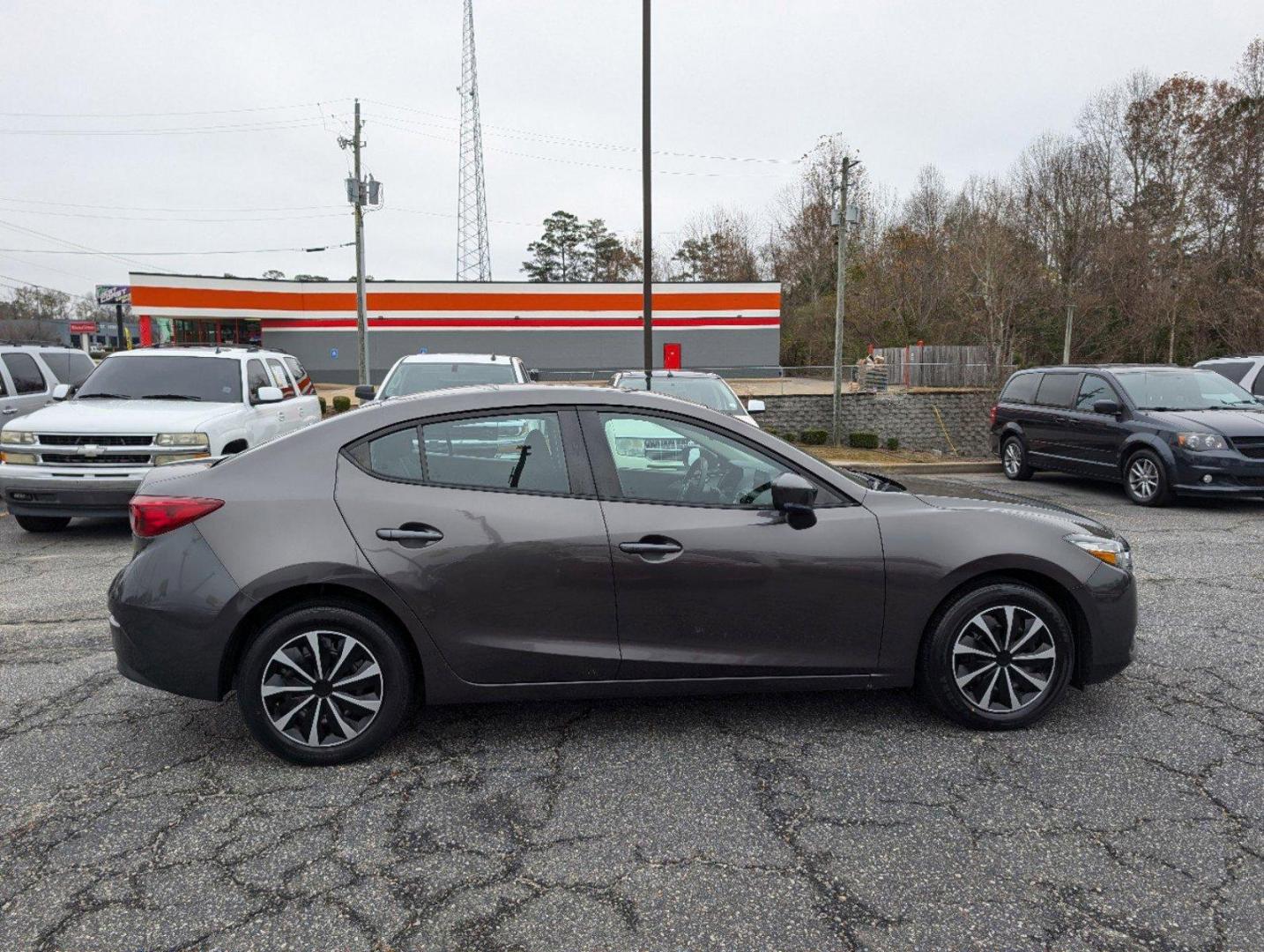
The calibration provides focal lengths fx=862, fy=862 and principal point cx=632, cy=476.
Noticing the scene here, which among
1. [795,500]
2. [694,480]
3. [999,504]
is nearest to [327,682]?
[694,480]

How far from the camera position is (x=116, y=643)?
355 cm

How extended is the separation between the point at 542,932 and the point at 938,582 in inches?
83.9

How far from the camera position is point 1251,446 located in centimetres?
987

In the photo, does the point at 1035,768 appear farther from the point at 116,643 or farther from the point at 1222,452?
the point at 1222,452

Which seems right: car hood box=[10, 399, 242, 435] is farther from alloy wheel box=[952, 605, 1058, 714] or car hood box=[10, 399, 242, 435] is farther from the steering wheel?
alloy wheel box=[952, 605, 1058, 714]

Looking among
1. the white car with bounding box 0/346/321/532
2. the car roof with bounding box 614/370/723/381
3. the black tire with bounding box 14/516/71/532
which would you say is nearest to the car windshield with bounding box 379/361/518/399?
the white car with bounding box 0/346/321/532

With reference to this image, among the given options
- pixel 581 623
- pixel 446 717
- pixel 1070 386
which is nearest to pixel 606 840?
pixel 581 623

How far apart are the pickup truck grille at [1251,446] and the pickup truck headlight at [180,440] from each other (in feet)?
36.5

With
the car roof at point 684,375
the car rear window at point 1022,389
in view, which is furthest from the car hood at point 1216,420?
the car roof at point 684,375

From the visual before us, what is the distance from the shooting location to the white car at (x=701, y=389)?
35.0 feet

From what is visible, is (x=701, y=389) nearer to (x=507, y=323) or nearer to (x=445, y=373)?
(x=445, y=373)

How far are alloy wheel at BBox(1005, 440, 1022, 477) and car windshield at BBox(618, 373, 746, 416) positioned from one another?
5.02m

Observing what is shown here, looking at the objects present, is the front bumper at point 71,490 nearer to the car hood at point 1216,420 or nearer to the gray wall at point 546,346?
the car hood at point 1216,420

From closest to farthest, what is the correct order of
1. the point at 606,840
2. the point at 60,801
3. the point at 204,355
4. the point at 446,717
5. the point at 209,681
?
1. the point at 606,840
2. the point at 60,801
3. the point at 209,681
4. the point at 446,717
5. the point at 204,355
